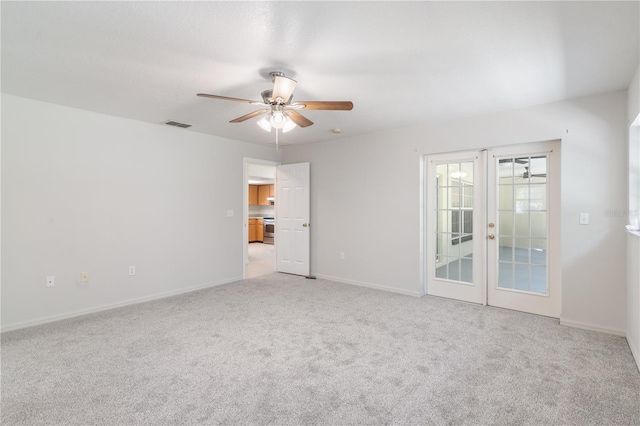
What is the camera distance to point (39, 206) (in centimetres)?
334

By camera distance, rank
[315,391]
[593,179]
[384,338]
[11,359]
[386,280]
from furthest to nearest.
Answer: [386,280]
[593,179]
[384,338]
[11,359]
[315,391]

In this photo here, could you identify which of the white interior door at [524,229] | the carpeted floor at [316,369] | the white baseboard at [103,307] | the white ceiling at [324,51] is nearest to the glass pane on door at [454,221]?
the white interior door at [524,229]

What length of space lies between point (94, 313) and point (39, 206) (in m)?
1.33

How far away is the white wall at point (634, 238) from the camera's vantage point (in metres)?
2.52

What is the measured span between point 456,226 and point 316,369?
2.78 metres

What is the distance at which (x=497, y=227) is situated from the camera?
12.6 feet

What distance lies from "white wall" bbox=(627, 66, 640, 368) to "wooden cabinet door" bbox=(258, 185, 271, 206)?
29.3ft

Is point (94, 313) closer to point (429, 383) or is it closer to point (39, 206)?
point (39, 206)

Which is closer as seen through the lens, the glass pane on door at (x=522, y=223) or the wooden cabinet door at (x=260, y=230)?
the glass pane on door at (x=522, y=223)

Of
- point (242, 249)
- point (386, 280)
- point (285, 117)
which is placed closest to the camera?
point (285, 117)

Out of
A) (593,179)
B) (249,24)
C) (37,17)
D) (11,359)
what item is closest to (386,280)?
(593,179)

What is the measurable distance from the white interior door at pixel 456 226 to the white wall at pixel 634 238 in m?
1.32

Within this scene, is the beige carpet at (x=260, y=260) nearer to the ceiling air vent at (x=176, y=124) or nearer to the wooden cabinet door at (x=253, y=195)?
the wooden cabinet door at (x=253, y=195)

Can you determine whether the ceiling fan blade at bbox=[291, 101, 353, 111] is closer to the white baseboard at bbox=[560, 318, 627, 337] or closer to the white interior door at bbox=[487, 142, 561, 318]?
the white interior door at bbox=[487, 142, 561, 318]
